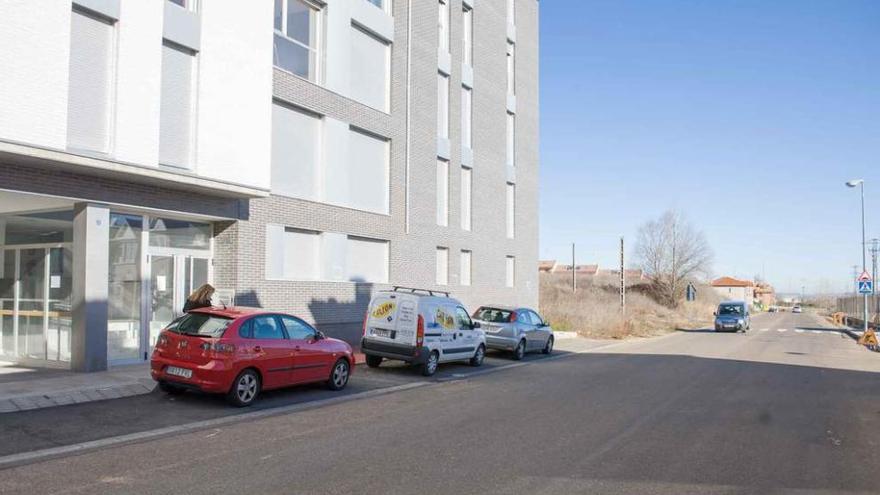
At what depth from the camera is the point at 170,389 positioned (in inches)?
441

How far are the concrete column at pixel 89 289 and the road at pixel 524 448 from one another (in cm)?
398

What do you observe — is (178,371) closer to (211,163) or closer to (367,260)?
(211,163)

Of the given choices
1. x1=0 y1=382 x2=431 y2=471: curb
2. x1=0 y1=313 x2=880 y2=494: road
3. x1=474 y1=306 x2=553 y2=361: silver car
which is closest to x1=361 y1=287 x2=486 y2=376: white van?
x1=0 y1=313 x2=880 y2=494: road

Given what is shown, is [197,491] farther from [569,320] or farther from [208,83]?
[569,320]

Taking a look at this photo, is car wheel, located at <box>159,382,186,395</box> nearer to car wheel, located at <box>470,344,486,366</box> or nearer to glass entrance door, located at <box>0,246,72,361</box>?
glass entrance door, located at <box>0,246,72,361</box>

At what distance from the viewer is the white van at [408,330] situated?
15305 mm

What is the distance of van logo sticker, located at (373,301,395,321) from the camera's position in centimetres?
1548

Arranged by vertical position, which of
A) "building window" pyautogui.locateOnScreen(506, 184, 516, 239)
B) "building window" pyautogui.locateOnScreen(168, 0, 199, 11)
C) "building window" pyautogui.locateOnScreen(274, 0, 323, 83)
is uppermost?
"building window" pyautogui.locateOnScreen(274, 0, 323, 83)

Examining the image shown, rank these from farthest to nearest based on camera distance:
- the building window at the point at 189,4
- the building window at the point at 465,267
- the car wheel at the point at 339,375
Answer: the building window at the point at 465,267 < the building window at the point at 189,4 < the car wheel at the point at 339,375

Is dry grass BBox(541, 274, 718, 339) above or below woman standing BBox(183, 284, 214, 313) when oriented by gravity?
below

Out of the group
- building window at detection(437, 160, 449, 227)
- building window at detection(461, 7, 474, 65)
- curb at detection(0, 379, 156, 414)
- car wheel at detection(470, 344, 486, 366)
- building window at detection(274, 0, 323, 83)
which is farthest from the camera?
building window at detection(461, 7, 474, 65)

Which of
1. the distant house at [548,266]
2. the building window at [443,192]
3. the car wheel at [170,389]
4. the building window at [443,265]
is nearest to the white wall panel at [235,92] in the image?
the car wheel at [170,389]

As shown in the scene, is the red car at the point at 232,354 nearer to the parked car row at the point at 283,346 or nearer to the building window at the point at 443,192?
the parked car row at the point at 283,346

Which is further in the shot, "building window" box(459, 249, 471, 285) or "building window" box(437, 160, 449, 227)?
"building window" box(459, 249, 471, 285)
